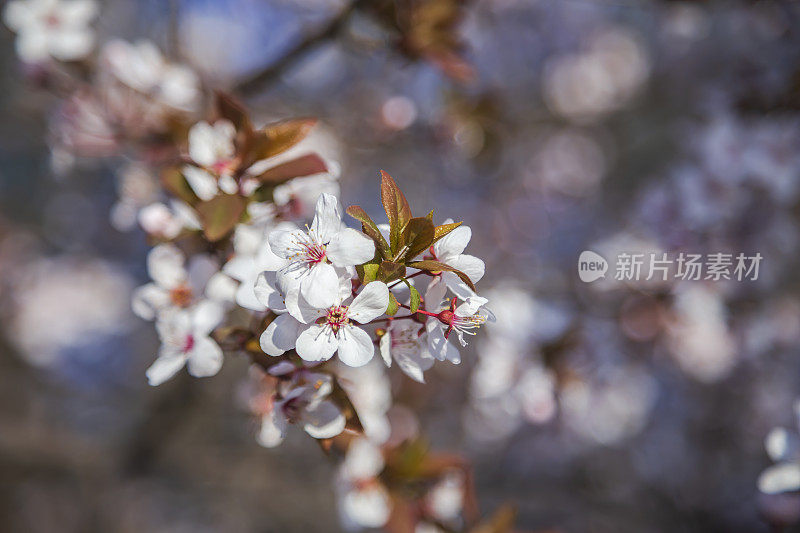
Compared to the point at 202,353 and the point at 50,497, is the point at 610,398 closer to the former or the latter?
the point at 202,353

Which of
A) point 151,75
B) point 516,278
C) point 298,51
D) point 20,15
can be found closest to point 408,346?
point 298,51

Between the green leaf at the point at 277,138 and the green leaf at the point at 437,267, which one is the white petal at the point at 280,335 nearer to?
the green leaf at the point at 437,267

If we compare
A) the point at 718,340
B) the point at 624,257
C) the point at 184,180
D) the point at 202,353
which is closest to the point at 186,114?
the point at 184,180

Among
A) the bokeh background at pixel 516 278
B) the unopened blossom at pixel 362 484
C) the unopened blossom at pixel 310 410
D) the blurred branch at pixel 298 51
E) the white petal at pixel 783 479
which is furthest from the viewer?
the bokeh background at pixel 516 278

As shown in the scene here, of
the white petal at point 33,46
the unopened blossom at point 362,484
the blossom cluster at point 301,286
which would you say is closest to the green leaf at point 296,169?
the blossom cluster at point 301,286

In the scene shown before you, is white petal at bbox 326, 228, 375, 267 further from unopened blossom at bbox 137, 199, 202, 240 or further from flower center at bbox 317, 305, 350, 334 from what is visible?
unopened blossom at bbox 137, 199, 202, 240

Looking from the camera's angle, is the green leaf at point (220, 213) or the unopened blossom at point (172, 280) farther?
the unopened blossom at point (172, 280)

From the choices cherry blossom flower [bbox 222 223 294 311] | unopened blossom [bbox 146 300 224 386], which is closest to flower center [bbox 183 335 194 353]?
unopened blossom [bbox 146 300 224 386]
